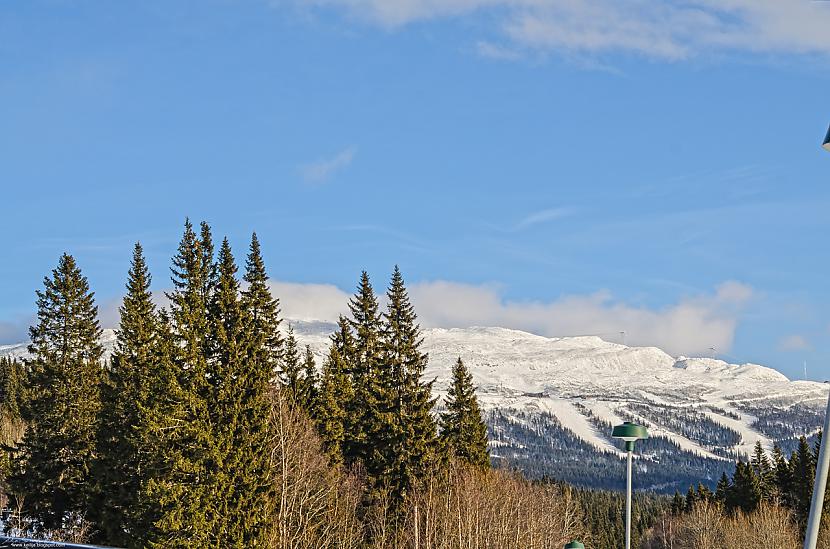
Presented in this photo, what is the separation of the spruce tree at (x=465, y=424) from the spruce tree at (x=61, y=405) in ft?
73.0

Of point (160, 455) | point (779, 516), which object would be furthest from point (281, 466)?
point (779, 516)

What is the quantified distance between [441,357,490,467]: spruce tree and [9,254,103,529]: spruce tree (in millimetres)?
22250

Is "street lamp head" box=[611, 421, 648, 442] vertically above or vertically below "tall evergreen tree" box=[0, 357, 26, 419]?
below

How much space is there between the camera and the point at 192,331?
4794cm

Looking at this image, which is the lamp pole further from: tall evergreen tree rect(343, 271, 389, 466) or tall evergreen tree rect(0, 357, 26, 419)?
tall evergreen tree rect(0, 357, 26, 419)

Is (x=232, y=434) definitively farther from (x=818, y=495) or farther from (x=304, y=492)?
(x=818, y=495)

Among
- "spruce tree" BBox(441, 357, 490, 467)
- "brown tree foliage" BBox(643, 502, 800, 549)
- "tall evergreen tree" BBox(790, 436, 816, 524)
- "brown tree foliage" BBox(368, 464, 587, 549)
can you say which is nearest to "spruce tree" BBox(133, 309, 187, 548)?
"brown tree foliage" BBox(368, 464, 587, 549)

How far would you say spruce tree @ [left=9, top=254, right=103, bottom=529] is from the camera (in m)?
56.9

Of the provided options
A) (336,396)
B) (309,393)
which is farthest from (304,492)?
(336,396)

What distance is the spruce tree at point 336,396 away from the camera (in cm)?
5962

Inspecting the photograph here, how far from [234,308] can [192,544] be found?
10.9 meters

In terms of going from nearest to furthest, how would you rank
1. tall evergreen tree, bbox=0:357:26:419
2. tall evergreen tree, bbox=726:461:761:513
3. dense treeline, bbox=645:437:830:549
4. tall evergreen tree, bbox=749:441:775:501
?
1. dense treeline, bbox=645:437:830:549
2. tall evergreen tree, bbox=726:461:761:513
3. tall evergreen tree, bbox=749:441:775:501
4. tall evergreen tree, bbox=0:357:26:419

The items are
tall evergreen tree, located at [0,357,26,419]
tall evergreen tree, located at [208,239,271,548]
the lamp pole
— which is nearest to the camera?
the lamp pole

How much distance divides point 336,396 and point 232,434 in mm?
16876
